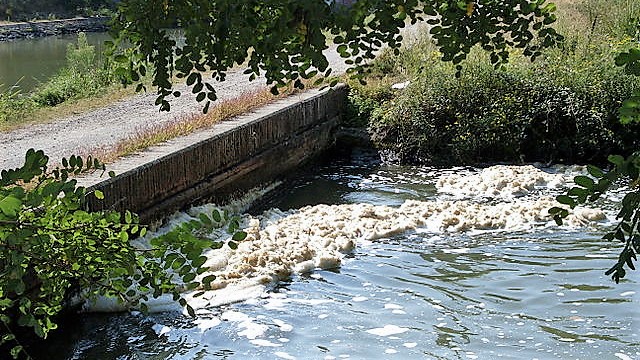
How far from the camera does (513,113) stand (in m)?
13.6

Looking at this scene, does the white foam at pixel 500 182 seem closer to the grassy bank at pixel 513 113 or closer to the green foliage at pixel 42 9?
the grassy bank at pixel 513 113

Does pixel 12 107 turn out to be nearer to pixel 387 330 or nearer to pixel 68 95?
pixel 68 95

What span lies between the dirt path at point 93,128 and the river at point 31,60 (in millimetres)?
3566

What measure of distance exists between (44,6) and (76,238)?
182 ft

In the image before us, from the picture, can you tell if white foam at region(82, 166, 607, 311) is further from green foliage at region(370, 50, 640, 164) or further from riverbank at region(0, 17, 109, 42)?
riverbank at region(0, 17, 109, 42)

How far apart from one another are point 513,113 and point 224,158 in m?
4.84

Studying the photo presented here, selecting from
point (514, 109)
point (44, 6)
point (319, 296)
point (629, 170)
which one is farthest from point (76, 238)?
point (44, 6)

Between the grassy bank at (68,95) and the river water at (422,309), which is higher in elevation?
the grassy bank at (68,95)

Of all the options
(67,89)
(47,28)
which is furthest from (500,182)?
(47,28)

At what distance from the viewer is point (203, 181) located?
1059 centimetres

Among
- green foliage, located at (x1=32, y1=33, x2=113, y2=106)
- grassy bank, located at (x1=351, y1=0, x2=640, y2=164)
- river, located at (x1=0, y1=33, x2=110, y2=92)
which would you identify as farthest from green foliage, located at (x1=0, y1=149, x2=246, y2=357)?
river, located at (x1=0, y1=33, x2=110, y2=92)

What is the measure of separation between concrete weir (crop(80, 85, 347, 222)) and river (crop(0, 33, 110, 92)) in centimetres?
535

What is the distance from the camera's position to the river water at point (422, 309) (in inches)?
273

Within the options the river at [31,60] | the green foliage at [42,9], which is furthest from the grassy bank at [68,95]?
the green foliage at [42,9]
